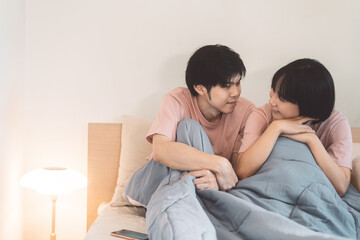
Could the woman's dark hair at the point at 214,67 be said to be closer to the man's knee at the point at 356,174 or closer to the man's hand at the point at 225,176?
the man's hand at the point at 225,176

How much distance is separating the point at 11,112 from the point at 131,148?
63cm

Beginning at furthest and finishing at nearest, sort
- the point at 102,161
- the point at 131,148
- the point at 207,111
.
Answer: the point at 102,161 < the point at 131,148 < the point at 207,111

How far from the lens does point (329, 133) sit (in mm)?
1729

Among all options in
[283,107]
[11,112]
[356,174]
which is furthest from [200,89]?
[11,112]

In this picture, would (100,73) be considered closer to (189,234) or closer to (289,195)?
(289,195)

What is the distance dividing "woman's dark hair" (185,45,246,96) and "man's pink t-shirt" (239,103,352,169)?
0.20 meters

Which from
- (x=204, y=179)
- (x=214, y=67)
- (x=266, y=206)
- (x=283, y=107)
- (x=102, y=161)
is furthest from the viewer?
(x=102, y=161)

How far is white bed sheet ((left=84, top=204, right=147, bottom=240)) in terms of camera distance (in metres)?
1.49

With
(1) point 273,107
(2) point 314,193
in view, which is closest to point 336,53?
(1) point 273,107

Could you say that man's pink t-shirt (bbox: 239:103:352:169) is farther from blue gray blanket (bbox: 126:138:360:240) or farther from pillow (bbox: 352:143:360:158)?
pillow (bbox: 352:143:360:158)

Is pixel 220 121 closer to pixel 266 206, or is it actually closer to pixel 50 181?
pixel 266 206

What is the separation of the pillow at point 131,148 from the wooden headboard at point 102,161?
0.33 feet

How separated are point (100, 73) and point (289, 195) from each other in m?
1.31

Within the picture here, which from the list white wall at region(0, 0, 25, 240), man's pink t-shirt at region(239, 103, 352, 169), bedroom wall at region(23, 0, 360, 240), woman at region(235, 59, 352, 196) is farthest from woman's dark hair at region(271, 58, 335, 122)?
white wall at region(0, 0, 25, 240)
